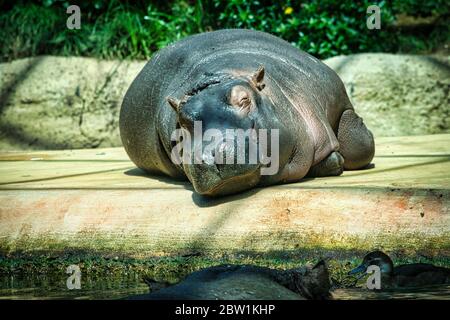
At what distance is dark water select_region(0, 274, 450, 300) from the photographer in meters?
4.57

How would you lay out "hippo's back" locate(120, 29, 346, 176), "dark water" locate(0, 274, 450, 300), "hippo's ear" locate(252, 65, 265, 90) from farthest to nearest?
"hippo's back" locate(120, 29, 346, 176)
"hippo's ear" locate(252, 65, 265, 90)
"dark water" locate(0, 274, 450, 300)

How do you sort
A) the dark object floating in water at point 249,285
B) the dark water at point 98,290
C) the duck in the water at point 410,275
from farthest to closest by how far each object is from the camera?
the duck in the water at point 410,275 < the dark water at point 98,290 < the dark object floating in water at point 249,285

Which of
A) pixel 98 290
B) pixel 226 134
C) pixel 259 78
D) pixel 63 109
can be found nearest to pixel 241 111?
pixel 226 134

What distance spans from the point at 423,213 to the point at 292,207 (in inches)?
30.0

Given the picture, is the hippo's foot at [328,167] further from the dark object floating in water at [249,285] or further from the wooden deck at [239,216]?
the dark object floating in water at [249,285]

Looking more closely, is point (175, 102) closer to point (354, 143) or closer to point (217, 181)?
point (217, 181)

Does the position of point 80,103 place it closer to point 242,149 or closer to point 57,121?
point 57,121

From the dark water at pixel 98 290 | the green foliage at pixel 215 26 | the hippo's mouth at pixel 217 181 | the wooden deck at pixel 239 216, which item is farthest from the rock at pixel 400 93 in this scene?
the dark water at pixel 98 290

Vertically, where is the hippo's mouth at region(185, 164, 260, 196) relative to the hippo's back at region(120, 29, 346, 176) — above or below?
below

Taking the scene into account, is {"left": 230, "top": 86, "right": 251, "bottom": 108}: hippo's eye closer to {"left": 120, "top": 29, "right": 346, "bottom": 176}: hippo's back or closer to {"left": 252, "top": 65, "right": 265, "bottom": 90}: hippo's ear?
{"left": 252, "top": 65, "right": 265, "bottom": 90}: hippo's ear

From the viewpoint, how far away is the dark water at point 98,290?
4.57 meters

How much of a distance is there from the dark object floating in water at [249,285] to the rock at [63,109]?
6.41 m

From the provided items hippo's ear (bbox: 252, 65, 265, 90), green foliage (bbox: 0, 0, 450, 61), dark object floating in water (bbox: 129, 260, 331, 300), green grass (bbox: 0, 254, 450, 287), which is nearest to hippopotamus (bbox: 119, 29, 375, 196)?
hippo's ear (bbox: 252, 65, 265, 90)
